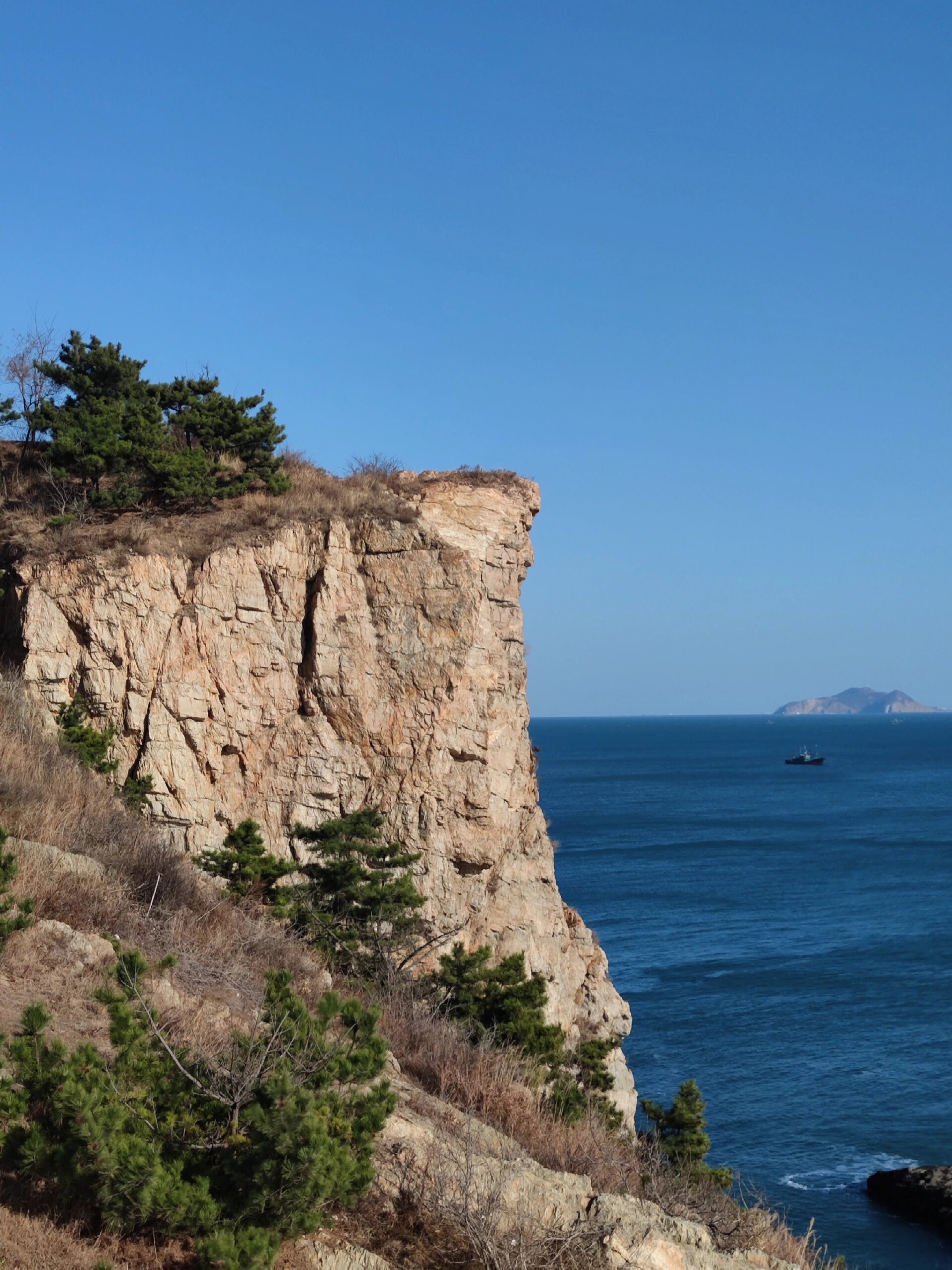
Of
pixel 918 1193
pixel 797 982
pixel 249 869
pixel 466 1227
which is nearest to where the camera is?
pixel 466 1227

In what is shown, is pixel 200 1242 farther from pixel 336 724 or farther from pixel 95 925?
pixel 336 724

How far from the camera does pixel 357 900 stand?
51.5ft

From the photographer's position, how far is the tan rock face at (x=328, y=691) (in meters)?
18.8

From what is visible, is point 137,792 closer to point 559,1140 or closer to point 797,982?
point 559,1140

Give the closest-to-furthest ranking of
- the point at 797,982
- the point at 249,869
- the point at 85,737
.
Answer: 1. the point at 249,869
2. the point at 85,737
3. the point at 797,982

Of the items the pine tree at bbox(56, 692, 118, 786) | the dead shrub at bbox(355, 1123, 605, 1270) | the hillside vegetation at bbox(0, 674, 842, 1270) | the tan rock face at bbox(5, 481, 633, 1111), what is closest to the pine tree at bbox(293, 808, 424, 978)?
the hillside vegetation at bbox(0, 674, 842, 1270)

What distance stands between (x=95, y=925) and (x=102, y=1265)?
14.9ft

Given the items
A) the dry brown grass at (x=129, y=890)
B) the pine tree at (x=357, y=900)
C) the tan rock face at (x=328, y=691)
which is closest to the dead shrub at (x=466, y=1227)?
the dry brown grass at (x=129, y=890)

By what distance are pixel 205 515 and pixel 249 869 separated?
8240mm

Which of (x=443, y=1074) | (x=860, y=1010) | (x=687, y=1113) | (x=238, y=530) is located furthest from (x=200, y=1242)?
(x=860, y=1010)

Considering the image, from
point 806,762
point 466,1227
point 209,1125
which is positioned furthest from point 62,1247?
point 806,762

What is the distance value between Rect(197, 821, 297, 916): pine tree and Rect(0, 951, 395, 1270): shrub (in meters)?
8.63

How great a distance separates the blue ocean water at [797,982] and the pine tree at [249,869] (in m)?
14.6

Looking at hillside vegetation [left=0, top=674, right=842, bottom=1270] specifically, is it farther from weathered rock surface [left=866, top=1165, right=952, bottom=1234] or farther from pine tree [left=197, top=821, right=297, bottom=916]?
weathered rock surface [left=866, top=1165, right=952, bottom=1234]
